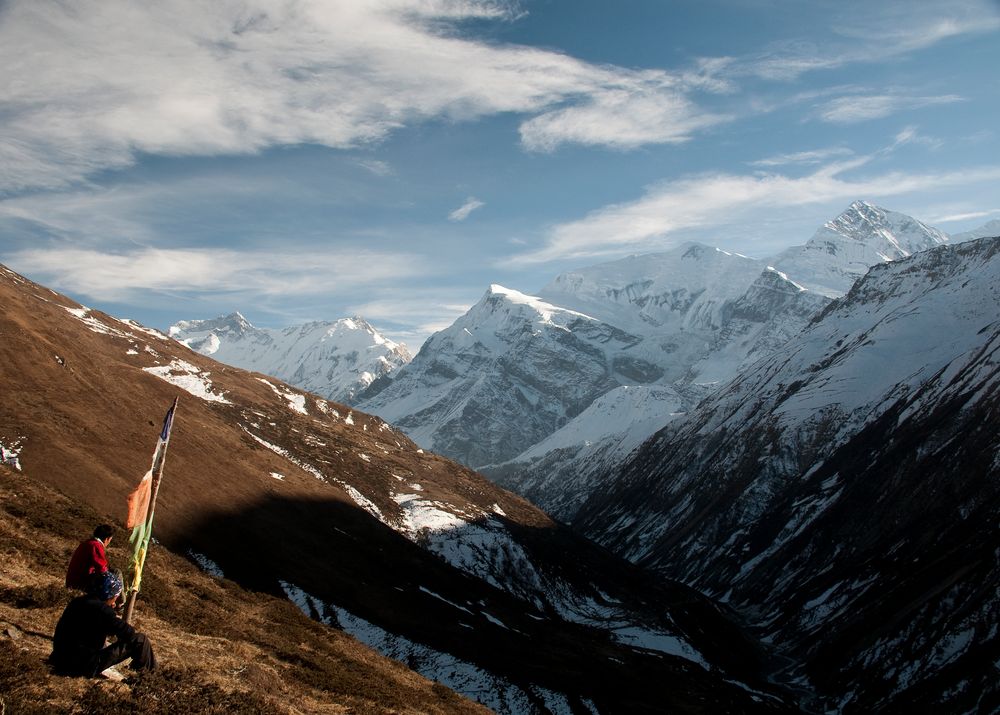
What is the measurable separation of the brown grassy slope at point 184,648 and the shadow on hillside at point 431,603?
20986 millimetres

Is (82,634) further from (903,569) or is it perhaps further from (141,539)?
(903,569)

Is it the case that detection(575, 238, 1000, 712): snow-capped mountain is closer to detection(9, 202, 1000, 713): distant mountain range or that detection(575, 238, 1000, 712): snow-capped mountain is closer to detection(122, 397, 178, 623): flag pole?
detection(9, 202, 1000, 713): distant mountain range

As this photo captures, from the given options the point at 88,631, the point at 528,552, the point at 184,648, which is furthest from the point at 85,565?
the point at 528,552

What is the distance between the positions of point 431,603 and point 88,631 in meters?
58.0

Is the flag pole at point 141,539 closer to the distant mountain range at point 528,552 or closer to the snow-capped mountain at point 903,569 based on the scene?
the distant mountain range at point 528,552

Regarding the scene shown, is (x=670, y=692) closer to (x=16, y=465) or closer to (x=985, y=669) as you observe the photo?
(x=985, y=669)

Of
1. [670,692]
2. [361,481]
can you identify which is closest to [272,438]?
[361,481]

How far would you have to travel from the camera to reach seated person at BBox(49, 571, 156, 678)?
62.0ft

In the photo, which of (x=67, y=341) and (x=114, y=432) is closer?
(x=114, y=432)

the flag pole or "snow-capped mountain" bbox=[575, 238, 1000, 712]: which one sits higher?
the flag pole

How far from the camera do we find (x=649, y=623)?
111125 millimetres

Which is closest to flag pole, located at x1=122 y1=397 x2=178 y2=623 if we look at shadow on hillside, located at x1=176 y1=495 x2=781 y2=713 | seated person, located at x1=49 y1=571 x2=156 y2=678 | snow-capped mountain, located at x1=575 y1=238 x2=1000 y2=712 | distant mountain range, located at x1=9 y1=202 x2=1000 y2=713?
seated person, located at x1=49 y1=571 x2=156 y2=678

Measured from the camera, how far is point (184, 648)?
25453 millimetres

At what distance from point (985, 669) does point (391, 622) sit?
69439mm
